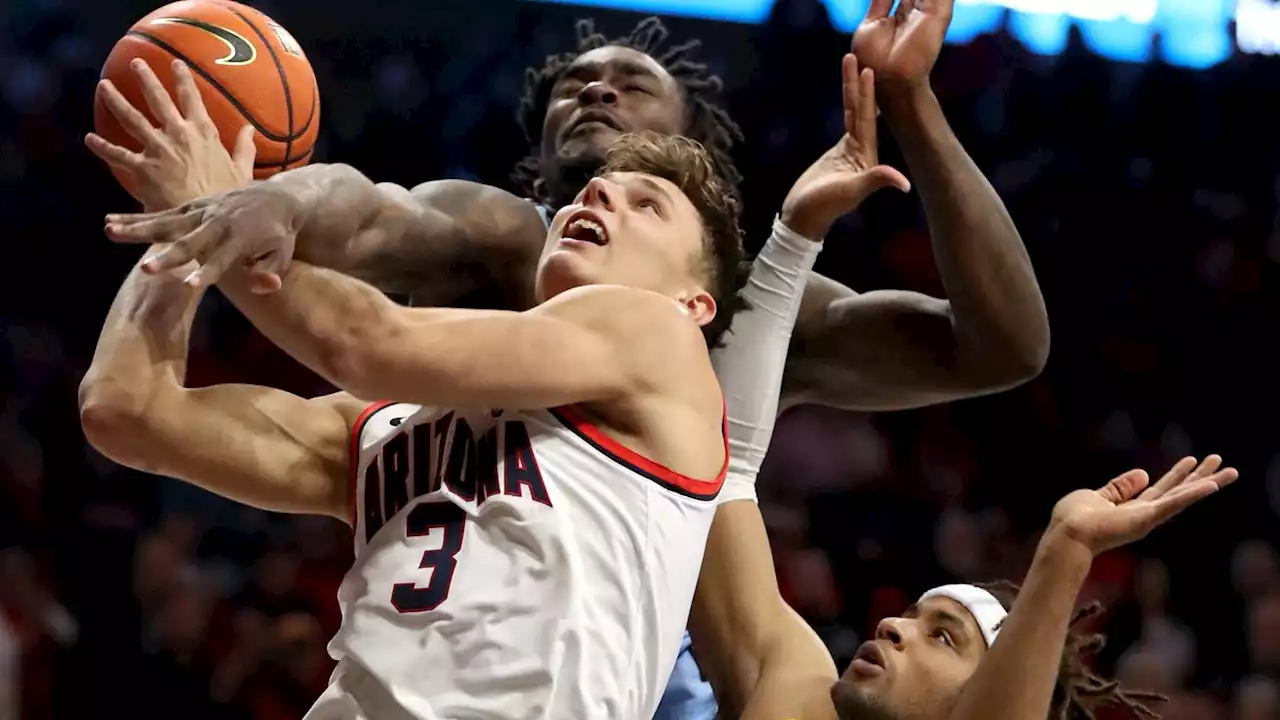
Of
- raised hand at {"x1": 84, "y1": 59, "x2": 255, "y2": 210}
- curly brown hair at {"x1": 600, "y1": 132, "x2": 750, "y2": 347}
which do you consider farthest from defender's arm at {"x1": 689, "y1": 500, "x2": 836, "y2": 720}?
raised hand at {"x1": 84, "y1": 59, "x2": 255, "y2": 210}

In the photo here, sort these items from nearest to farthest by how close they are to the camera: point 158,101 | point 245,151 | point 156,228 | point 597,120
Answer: point 156,228, point 158,101, point 245,151, point 597,120

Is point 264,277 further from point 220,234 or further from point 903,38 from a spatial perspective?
point 903,38

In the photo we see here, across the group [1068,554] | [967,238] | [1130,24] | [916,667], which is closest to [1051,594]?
[1068,554]

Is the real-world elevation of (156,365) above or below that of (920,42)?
below

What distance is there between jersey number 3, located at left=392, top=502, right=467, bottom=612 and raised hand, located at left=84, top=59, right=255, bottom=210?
1.52ft

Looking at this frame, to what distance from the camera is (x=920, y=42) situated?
8.36 ft

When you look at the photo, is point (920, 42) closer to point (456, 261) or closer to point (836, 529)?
point (456, 261)

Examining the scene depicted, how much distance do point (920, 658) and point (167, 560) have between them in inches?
107

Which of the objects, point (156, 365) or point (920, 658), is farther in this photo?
point (920, 658)

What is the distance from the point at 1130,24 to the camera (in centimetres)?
653

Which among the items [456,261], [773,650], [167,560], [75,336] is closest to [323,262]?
[456,261]

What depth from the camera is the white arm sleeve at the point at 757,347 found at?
269 centimetres

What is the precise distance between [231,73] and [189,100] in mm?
Result: 234

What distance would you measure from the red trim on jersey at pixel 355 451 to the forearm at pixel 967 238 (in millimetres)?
1170
